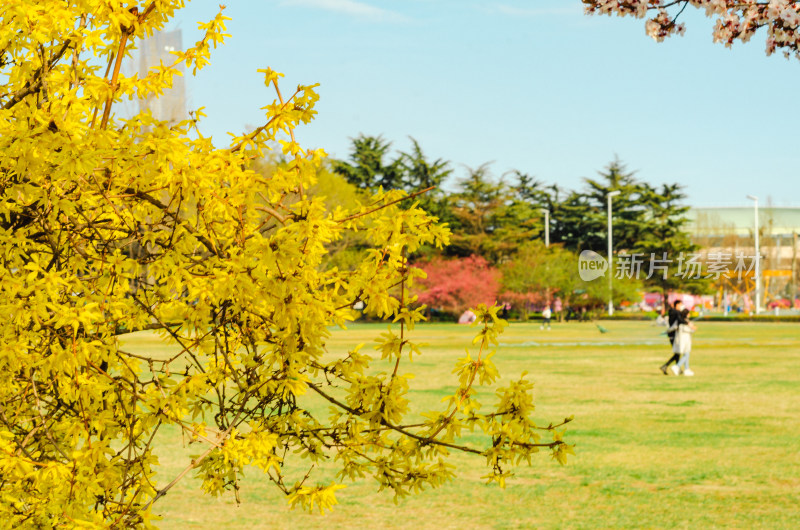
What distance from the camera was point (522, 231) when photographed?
6775cm

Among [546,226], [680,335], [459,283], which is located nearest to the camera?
[680,335]

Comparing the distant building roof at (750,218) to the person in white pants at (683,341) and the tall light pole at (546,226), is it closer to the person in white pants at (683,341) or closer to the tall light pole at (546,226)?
the tall light pole at (546,226)

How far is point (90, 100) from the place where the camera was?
3.96 m

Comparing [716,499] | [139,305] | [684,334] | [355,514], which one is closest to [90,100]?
[139,305]

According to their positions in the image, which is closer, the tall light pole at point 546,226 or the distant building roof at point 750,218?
the tall light pole at point 546,226

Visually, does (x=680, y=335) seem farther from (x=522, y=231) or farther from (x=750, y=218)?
(x=750, y=218)

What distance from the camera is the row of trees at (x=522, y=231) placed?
2557 inches

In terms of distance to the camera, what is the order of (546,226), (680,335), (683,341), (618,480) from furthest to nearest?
(546,226) < (683,341) < (680,335) < (618,480)

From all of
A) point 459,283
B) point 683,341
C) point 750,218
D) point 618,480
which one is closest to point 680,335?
point 683,341

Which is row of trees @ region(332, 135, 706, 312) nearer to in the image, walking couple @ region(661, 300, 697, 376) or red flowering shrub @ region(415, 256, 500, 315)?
red flowering shrub @ region(415, 256, 500, 315)

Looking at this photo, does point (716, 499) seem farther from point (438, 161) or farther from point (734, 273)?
point (734, 273)

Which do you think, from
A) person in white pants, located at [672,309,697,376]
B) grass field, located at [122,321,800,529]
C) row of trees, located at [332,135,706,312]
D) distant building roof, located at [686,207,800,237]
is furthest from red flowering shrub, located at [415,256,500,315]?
grass field, located at [122,321,800,529]

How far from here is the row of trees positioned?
64938 mm

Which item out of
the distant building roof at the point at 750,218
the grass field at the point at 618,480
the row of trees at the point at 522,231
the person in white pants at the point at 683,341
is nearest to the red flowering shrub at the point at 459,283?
the row of trees at the point at 522,231
